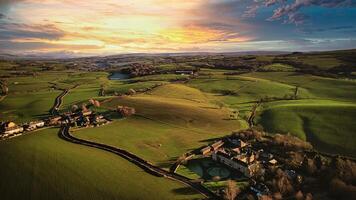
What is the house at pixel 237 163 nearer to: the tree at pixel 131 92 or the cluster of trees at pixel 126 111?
the cluster of trees at pixel 126 111

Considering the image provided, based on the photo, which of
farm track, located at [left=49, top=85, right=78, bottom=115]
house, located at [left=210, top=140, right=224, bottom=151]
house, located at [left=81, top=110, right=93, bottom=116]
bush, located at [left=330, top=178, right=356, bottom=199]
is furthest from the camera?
farm track, located at [left=49, top=85, right=78, bottom=115]

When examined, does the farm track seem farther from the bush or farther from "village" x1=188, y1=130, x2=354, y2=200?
the bush

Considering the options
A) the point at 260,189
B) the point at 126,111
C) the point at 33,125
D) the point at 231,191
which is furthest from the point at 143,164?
the point at 33,125

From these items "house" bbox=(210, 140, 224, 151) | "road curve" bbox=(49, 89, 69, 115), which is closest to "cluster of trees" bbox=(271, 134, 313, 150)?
"house" bbox=(210, 140, 224, 151)

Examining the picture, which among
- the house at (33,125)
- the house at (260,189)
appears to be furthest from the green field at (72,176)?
the house at (33,125)

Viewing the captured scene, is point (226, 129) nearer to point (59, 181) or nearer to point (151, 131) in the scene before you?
point (151, 131)

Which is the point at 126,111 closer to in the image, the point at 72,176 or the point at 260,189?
the point at 72,176
